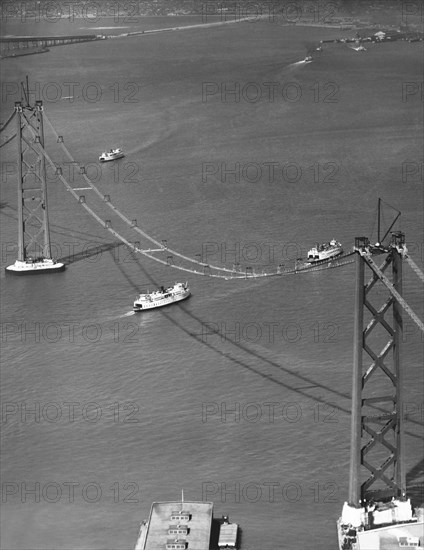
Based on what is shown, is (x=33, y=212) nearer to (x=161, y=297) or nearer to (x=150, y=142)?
(x=161, y=297)

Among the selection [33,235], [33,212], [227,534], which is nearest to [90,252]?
[33,212]

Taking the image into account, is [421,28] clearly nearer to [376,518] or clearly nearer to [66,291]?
[66,291]

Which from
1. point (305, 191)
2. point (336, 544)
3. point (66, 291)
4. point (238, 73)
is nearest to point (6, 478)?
point (336, 544)

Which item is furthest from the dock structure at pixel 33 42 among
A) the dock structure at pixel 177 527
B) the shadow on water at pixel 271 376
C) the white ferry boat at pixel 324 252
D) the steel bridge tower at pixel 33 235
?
the dock structure at pixel 177 527

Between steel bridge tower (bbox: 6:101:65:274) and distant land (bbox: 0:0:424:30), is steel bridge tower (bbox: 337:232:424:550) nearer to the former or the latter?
steel bridge tower (bbox: 6:101:65:274)

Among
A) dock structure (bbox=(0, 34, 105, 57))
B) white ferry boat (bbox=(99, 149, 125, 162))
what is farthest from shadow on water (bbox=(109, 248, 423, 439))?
dock structure (bbox=(0, 34, 105, 57))

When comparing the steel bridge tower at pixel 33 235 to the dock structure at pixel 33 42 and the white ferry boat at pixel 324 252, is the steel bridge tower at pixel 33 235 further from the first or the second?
the dock structure at pixel 33 42
